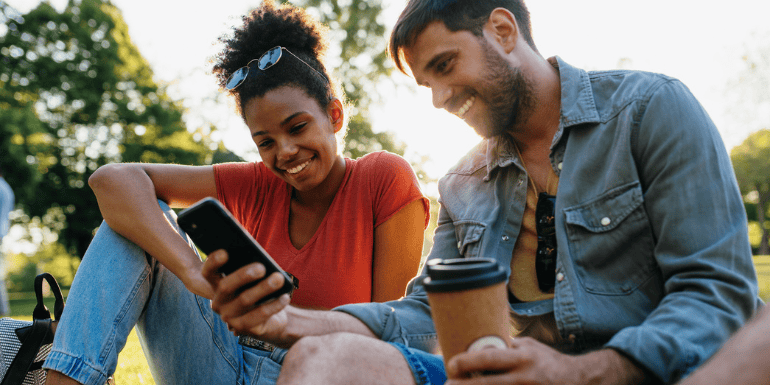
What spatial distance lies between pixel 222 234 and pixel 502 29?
4.68 feet

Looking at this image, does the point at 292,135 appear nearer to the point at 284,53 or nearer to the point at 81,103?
the point at 284,53

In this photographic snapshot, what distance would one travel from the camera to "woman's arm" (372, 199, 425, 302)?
2688mm

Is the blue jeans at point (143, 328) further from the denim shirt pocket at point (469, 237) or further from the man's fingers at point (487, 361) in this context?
the man's fingers at point (487, 361)

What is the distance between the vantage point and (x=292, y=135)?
2748 millimetres

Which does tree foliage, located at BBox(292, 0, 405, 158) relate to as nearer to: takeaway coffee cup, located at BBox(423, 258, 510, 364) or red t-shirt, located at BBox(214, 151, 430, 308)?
red t-shirt, located at BBox(214, 151, 430, 308)

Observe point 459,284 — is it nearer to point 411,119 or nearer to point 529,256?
point 529,256

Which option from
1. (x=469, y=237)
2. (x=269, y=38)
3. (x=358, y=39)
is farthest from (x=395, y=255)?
(x=358, y=39)

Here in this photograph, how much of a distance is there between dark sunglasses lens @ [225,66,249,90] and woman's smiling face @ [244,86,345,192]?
0.15 meters

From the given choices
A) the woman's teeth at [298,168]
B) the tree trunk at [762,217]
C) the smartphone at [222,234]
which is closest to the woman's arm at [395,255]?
the woman's teeth at [298,168]

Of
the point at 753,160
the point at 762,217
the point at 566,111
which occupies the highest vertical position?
the point at 566,111

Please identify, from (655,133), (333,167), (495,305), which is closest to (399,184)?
(333,167)

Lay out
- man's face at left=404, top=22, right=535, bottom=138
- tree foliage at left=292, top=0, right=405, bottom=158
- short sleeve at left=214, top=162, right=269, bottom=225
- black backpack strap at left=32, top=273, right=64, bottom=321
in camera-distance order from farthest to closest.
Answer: tree foliage at left=292, top=0, right=405, bottom=158 < short sleeve at left=214, top=162, right=269, bottom=225 < black backpack strap at left=32, top=273, right=64, bottom=321 < man's face at left=404, top=22, right=535, bottom=138

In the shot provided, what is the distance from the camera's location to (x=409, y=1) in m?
2.39

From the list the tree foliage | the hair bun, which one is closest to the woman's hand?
the hair bun
